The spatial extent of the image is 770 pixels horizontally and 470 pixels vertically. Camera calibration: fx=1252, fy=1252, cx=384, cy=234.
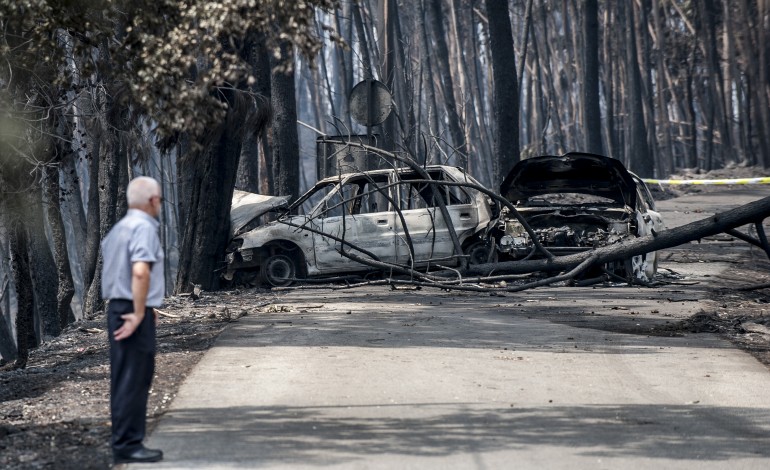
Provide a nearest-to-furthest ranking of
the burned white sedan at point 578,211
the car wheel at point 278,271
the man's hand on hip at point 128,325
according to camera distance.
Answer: the man's hand on hip at point 128,325, the burned white sedan at point 578,211, the car wheel at point 278,271

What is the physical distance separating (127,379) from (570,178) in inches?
494

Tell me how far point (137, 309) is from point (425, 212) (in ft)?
40.0

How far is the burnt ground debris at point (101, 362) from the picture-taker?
7.49 meters

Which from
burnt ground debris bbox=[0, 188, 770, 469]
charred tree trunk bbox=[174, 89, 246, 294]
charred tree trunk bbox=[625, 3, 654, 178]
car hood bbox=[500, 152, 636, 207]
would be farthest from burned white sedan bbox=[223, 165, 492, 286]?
charred tree trunk bbox=[625, 3, 654, 178]

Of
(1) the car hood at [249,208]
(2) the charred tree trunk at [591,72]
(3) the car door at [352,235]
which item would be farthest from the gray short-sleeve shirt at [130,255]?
(2) the charred tree trunk at [591,72]

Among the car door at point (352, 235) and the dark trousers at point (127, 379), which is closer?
the dark trousers at point (127, 379)

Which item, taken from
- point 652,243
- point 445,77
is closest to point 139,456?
point 652,243

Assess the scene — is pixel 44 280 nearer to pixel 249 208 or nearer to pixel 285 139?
pixel 249 208

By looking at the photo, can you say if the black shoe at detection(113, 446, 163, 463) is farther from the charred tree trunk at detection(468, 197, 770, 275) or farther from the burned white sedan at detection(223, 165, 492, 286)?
the burned white sedan at detection(223, 165, 492, 286)

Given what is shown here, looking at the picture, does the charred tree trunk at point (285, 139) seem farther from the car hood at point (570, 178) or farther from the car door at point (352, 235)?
the car hood at point (570, 178)

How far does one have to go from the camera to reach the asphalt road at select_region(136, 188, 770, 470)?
7.15 metres

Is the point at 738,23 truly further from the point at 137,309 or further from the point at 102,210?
the point at 137,309

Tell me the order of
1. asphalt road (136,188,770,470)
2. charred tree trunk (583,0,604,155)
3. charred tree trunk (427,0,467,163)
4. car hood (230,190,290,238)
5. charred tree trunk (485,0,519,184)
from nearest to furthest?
asphalt road (136,188,770,470), car hood (230,190,290,238), charred tree trunk (485,0,519,184), charred tree trunk (583,0,604,155), charred tree trunk (427,0,467,163)

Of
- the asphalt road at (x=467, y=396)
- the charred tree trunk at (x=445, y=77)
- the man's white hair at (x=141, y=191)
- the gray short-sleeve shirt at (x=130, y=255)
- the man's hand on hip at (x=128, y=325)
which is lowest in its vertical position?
the asphalt road at (x=467, y=396)
